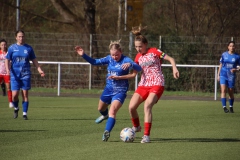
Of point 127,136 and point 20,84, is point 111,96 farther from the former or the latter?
point 20,84

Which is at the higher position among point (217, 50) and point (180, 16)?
point (180, 16)

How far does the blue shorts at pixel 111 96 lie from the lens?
1052 cm

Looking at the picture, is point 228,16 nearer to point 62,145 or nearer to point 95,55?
point 95,55

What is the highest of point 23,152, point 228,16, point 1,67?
point 228,16

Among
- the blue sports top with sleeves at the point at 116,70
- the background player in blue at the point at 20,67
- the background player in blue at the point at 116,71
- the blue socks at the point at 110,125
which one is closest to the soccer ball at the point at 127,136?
the blue socks at the point at 110,125

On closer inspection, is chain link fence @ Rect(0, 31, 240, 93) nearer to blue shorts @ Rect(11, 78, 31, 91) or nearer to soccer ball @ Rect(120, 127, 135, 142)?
blue shorts @ Rect(11, 78, 31, 91)

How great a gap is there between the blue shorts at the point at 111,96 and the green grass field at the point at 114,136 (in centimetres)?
65

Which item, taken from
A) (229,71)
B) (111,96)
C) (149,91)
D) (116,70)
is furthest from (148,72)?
(229,71)

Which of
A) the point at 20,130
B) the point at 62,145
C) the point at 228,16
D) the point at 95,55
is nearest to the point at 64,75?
the point at 95,55

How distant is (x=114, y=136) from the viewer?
10758 millimetres

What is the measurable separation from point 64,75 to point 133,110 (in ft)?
52.8

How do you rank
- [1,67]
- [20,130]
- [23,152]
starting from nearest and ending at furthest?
[23,152] → [20,130] → [1,67]

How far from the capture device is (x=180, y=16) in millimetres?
30641

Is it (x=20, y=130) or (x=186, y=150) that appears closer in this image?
(x=186, y=150)
